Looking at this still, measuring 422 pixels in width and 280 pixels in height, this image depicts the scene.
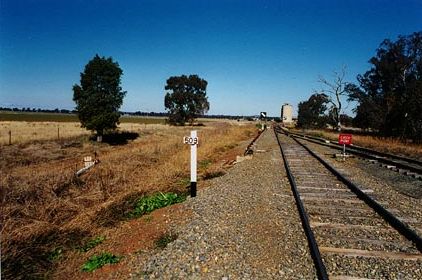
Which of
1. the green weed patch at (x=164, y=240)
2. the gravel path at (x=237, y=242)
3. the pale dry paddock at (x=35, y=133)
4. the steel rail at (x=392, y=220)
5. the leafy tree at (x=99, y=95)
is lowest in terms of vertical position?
the pale dry paddock at (x=35, y=133)

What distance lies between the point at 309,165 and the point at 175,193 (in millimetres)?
7585

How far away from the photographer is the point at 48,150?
2844 cm

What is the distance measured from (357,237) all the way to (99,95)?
35017 mm

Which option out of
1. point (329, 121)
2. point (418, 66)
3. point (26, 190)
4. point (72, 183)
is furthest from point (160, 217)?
point (329, 121)

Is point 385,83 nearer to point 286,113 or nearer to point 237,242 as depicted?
point 237,242

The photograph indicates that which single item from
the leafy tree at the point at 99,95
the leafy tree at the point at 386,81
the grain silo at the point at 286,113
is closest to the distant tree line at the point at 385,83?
the leafy tree at the point at 386,81

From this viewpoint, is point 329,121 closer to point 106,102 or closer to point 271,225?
point 106,102

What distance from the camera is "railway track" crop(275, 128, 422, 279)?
4.78m

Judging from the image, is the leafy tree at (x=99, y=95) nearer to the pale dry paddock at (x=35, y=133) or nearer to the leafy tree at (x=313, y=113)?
the pale dry paddock at (x=35, y=133)

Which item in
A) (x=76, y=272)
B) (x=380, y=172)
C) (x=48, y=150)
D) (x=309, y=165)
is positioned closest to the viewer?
(x=76, y=272)

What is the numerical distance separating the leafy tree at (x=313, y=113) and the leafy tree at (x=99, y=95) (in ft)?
170

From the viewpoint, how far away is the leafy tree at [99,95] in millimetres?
37156

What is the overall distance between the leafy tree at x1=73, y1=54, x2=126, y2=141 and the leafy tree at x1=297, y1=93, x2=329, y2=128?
5184cm

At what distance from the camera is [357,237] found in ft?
19.7
